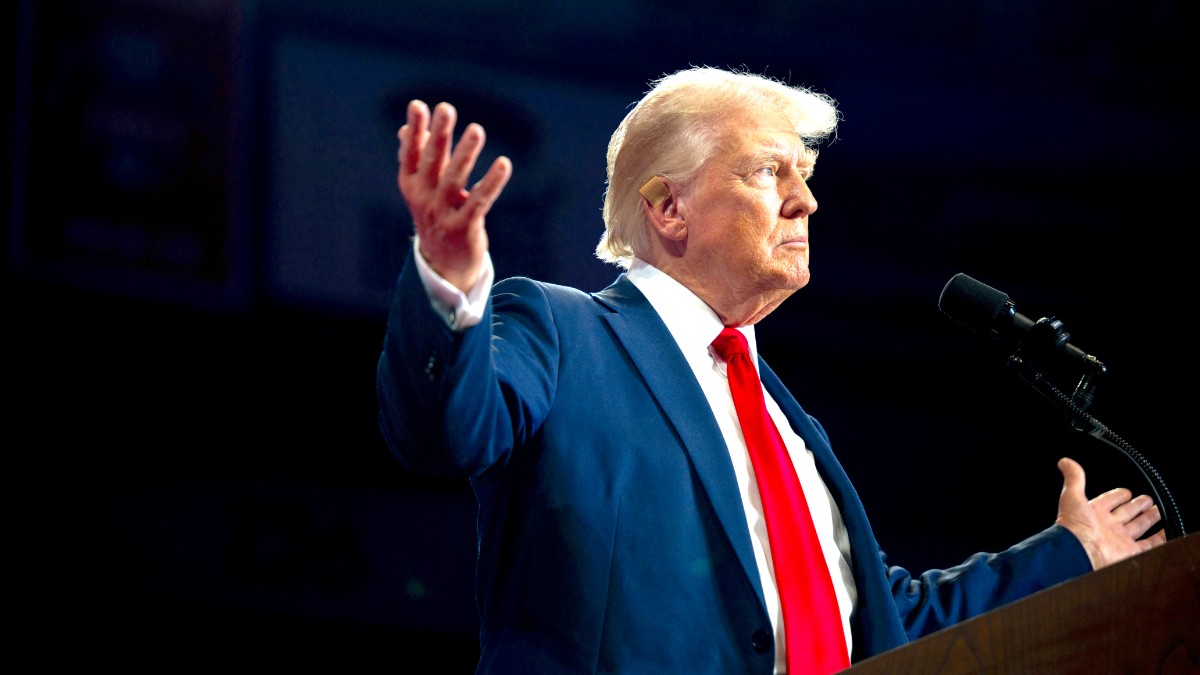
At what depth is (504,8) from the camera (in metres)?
2.66

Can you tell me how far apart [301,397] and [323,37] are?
0.78 m

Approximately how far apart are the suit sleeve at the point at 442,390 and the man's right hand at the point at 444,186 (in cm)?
4

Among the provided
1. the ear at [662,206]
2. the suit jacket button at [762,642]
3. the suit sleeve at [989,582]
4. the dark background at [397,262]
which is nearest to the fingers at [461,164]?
the suit jacket button at [762,642]

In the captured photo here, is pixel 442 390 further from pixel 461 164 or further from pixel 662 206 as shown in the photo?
pixel 662 206

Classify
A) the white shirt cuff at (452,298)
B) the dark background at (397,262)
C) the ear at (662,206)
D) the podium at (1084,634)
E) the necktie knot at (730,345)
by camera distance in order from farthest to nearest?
the dark background at (397,262), the ear at (662,206), the necktie knot at (730,345), the white shirt cuff at (452,298), the podium at (1084,634)

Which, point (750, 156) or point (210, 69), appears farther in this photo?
point (210, 69)

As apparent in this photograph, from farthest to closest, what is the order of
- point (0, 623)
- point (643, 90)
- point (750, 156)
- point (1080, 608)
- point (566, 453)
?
point (643, 90) → point (0, 623) → point (750, 156) → point (566, 453) → point (1080, 608)

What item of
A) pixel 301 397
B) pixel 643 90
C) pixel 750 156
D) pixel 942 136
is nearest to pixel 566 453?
pixel 750 156

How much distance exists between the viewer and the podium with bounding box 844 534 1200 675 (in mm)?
972

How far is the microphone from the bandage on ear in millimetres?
434

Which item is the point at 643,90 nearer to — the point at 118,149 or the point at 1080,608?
the point at 118,149

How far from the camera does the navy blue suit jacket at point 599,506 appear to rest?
4.29 feet

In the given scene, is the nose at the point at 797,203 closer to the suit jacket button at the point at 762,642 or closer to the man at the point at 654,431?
the man at the point at 654,431

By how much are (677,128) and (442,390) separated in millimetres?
793
